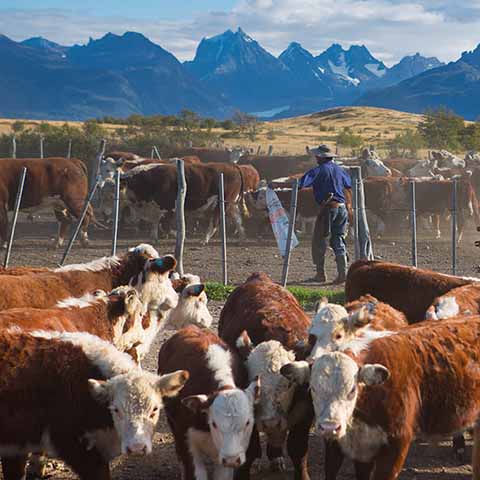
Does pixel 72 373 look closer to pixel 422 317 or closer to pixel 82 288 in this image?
pixel 82 288

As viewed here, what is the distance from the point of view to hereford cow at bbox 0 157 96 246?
1858 centimetres

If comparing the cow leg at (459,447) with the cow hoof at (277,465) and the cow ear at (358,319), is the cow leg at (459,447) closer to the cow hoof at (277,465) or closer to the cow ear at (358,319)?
the cow ear at (358,319)

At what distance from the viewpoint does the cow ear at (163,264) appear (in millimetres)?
9188

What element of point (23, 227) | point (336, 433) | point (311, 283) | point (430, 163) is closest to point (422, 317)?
point (336, 433)

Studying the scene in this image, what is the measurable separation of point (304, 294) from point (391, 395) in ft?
24.4

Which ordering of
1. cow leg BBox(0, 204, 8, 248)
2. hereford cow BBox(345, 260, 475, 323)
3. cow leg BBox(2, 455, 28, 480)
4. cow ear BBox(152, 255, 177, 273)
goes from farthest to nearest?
cow leg BBox(0, 204, 8, 248)
hereford cow BBox(345, 260, 475, 323)
cow ear BBox(152, 255, 177, 273)
cow leg BBox(2, 455, 28, 480)

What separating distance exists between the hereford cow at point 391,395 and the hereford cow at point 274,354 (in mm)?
337

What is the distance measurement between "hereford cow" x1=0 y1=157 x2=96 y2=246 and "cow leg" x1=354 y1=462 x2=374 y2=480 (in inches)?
505

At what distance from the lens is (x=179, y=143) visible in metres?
37.1

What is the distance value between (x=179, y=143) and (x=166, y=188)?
662 inches

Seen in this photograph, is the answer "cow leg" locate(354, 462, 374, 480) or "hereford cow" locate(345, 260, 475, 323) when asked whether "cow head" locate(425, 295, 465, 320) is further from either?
"cow leg" locate(354, 462, 374, 480)

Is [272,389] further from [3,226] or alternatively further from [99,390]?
[3,226]

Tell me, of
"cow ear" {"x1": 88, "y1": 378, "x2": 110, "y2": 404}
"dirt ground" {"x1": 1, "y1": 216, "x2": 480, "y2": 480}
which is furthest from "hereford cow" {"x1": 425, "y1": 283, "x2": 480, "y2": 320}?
"cow ear" {"x1": 88, "y1": 378, "x2": 110, "y2": 404}

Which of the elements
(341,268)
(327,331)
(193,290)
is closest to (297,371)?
(327,331)
